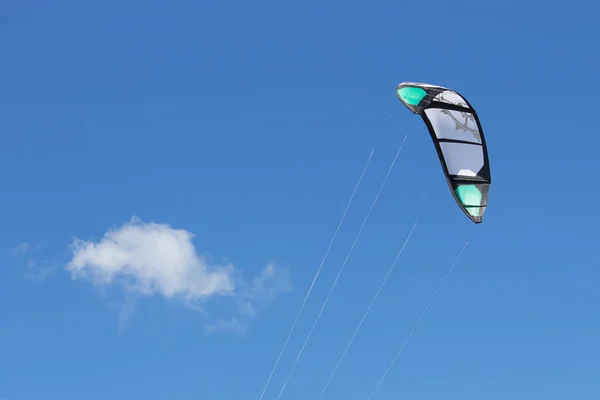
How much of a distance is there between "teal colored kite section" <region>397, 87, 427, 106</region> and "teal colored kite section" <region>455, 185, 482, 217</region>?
257 cm

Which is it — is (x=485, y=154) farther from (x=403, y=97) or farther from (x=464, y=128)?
(x=403, y=97)

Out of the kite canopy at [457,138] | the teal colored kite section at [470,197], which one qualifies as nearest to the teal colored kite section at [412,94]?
the kite canopy at [457,138]

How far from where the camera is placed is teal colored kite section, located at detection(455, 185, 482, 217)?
82.0 ft

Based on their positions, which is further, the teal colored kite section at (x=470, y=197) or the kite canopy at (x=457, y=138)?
the kite canopy at (x=457, y=138)

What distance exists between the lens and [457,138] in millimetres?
25969

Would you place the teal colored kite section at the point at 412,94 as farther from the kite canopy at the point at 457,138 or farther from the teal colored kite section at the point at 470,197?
the teal colored kite section at the point at 470,197

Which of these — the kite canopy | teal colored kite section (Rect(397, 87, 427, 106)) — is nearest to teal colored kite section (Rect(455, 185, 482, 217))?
the kite canopy

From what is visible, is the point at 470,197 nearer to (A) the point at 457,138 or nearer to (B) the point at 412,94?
(A) the point at 457,138

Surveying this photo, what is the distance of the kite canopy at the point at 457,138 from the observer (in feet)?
82.7

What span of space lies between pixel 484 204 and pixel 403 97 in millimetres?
3534

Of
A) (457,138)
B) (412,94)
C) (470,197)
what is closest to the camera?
Result: (470,197)

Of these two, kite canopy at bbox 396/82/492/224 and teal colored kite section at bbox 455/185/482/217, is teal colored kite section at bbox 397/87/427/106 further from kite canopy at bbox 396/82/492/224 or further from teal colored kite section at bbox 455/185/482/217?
teal colored kite section at bbox 455/185/482/217

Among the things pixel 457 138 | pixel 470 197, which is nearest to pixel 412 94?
pixel 457 138

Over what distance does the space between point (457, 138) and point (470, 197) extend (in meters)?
1.77
